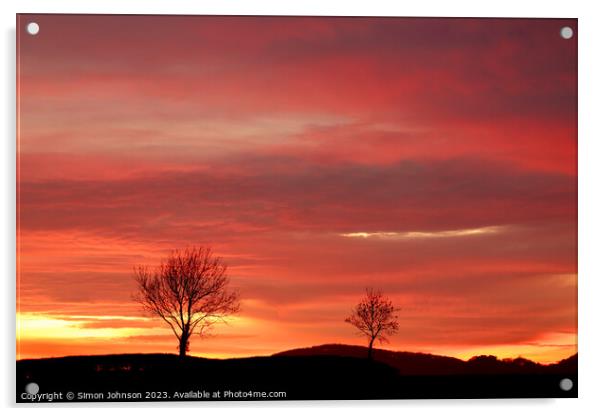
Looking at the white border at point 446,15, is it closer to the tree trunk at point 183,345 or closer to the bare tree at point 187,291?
the tree trunk at point 183,345

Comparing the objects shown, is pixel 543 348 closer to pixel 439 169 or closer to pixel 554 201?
pixel 554 201

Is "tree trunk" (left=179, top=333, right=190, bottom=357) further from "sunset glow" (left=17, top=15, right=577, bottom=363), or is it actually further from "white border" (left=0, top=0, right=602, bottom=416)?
"white border" (left=0, top=0, right=602, bottom=416)

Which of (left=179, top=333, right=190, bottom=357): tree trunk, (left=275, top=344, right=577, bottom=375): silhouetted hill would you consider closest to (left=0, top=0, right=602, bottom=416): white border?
(left=275, top=344, right=577, bottom=375): silhouetted hill

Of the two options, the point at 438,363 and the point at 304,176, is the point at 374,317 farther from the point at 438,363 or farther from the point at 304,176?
the point at 304,176

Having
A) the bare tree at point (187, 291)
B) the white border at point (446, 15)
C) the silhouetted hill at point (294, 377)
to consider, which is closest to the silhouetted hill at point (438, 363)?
the silhouetted hill at point (294, 377)

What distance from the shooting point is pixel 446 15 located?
5836mm

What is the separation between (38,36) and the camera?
18.5 ft

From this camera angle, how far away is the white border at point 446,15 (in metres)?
5.57

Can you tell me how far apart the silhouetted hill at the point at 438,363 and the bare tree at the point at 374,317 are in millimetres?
104

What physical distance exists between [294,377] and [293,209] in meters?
1.02

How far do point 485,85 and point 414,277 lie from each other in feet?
4.20

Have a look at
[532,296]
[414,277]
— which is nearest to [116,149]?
[414,277]

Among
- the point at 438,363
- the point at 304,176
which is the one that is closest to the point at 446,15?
the point at 304,176

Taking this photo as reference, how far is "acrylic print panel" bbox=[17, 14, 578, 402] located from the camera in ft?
18.3
